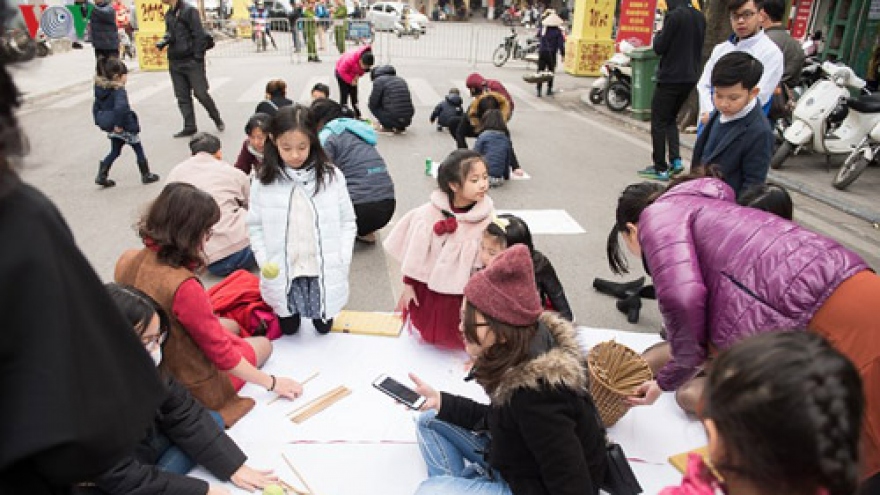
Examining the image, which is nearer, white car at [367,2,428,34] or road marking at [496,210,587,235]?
road marking at [496,210,587,235]

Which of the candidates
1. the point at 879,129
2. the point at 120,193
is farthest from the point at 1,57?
the point at 879,129

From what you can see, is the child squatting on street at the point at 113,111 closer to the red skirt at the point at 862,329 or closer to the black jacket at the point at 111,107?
the black jacket at the point at 111,107

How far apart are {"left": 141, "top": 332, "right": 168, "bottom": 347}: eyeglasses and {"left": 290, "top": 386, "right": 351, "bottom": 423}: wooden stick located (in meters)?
0.78

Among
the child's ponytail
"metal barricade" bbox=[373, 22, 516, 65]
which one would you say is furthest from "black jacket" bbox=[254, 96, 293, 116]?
"metal barricade" bbox=[373, 22, 516, 65]

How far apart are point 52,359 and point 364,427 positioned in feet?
6.80

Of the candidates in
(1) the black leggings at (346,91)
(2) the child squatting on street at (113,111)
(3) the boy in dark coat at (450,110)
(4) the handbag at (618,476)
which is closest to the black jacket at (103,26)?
(1) the black leggings at (346,91)

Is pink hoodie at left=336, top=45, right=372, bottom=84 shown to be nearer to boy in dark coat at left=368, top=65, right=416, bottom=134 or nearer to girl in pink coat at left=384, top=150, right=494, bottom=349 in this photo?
boy in dark coat at left=368, top=65, right=416, bottom=134

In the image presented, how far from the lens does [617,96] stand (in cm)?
1005

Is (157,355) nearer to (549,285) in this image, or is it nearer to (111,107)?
(549,285)

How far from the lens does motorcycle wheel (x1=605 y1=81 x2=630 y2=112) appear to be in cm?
994

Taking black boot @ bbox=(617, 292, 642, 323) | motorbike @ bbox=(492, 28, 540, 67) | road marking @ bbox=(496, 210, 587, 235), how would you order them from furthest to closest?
motorbike @ bbox=(492, 28, 540, 67) → road marking @ bbox=(496, 210, 587, 235) → black boot @ bbox=(617, 292, 642, 323)

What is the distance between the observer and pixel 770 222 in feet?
6.68

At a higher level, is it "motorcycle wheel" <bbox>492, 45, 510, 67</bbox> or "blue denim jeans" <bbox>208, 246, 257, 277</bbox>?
"motorcycle wheel" <bbox>492, 45, 510, 67</bbox>

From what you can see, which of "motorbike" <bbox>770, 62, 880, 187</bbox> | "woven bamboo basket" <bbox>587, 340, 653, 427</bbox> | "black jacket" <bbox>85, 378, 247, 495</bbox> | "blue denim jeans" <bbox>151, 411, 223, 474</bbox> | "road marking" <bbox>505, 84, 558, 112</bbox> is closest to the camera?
"black jacket" <bbox>85, 378, 247, 495</bbox>
